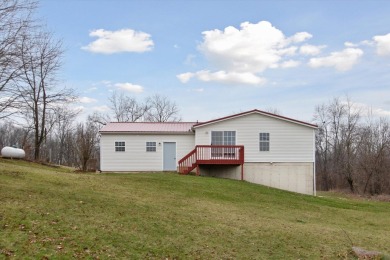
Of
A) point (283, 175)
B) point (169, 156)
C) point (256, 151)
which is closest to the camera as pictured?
point (283, 175)

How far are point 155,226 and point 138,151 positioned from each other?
16838 mm

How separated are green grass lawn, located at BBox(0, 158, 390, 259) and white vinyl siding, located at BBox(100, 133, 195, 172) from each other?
10358mm

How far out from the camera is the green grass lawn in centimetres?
721

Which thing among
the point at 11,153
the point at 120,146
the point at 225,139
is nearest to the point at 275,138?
the point at 225,139

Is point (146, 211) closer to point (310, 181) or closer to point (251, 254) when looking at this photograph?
point (251, 254)

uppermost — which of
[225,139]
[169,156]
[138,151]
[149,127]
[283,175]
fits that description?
[149,127]

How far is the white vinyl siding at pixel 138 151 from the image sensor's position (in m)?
25.5

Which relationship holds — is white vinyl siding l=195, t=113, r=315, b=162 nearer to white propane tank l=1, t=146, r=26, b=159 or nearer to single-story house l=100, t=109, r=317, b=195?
single-story house l=100, t=109, r=317, b=195

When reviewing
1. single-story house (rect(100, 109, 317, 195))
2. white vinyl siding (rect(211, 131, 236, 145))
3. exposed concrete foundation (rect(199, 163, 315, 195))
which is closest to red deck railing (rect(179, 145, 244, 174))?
single-story house (rect(100, 109, 317, 195))

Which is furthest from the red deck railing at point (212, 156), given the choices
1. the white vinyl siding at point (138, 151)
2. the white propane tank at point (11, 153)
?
the white propane tank at point (11, 153)

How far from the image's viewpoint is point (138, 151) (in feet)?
84.2

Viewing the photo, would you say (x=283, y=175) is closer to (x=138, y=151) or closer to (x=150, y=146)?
(x=150, y=146)

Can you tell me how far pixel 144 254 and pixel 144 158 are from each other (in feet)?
60.9

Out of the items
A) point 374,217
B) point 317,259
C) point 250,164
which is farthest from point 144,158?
point 317,259
